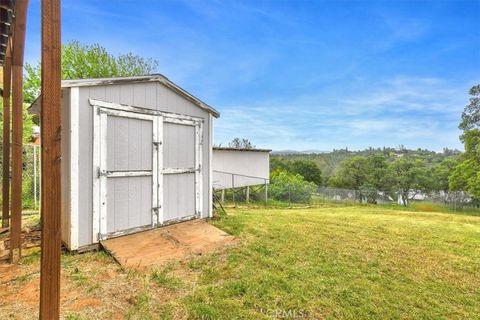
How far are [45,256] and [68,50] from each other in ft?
68.8

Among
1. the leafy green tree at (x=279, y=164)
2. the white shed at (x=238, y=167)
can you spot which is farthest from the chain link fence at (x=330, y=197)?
the leafy green tree at (x=279, y=164)

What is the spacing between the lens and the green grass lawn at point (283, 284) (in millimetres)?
2320

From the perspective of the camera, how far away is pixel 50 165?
5.17ft

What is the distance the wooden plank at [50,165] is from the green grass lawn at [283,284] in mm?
793

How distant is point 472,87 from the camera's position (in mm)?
18266

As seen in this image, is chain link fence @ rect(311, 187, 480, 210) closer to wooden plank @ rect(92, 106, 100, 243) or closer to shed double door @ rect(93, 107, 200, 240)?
shed double door @ rect(93, 107, 200, 240)

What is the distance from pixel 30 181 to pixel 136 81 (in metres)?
6.17

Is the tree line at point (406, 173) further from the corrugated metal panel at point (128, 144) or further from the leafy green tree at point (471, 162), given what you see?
the corrugated metal panel at point (128, 144)

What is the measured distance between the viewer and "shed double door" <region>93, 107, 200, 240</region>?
12.3 ft

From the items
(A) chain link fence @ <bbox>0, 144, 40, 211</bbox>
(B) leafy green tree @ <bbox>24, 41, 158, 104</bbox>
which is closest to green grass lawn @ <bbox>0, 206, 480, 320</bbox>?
(A) chain link fence @ <bbox>0, 144, 40, 211</bbox>

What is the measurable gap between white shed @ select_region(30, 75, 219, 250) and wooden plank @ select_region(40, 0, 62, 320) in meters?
2.15

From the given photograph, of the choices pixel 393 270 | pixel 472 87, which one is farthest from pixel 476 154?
pixel 393 270

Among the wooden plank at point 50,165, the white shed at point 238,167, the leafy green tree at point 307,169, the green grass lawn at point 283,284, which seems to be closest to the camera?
the wooden plank at point 50,165

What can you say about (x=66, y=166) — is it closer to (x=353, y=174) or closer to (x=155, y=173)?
(x=155, y=173)
